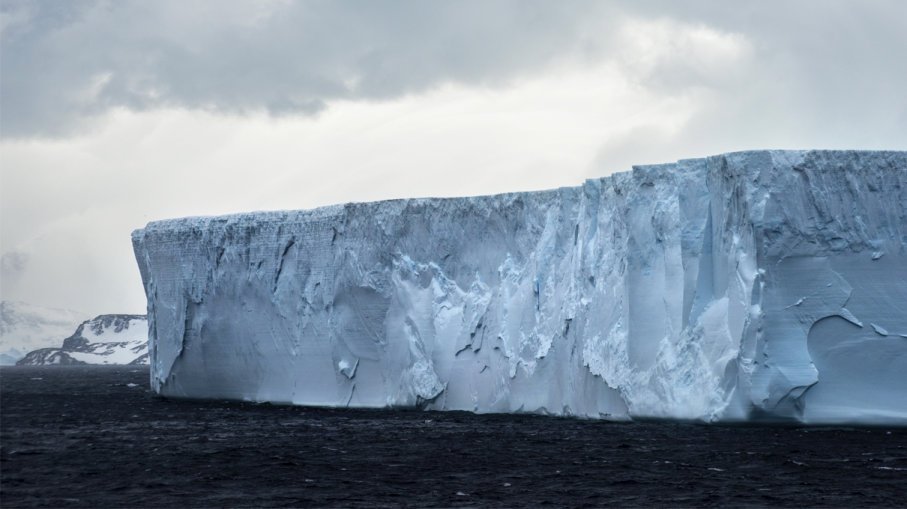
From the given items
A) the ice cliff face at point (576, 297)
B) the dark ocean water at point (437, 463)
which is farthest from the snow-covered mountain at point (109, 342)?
the dark ocean water at point (437, 463)

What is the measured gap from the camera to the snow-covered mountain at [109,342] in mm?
81688

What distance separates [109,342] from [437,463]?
70372 mm

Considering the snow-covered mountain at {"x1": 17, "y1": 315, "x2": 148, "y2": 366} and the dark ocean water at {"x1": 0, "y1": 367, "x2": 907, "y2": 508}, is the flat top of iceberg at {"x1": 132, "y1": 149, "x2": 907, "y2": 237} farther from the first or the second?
the snow-covered mountain at {"x1": 17, "y1": 315, "x2": 148, "y2": 366}

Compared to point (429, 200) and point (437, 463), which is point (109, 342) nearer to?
point (429, 200)

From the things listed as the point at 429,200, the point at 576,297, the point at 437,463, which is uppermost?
the point at 429,200

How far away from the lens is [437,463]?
649 inches

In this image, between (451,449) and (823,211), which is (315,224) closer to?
(451,449)

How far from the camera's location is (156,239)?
88.8 feet

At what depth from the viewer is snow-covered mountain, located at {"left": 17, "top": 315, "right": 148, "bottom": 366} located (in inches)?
3216

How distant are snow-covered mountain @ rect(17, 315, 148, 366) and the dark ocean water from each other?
60.0 meters

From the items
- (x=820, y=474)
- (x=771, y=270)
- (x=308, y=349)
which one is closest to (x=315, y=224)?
(x=308, y=349)

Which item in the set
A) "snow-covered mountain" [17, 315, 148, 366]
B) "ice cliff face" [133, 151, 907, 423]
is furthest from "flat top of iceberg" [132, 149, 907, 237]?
"snow-covered mountain" [17, 315, 148, 366]

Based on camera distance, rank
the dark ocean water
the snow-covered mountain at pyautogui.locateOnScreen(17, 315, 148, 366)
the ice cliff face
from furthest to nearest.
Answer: the snow-covered mountain at pyautogui.locateOnScreen(17, 315, 148, 366) → the ice cliff face → the dark ocean water

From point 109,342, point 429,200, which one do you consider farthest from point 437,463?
point 109,342
